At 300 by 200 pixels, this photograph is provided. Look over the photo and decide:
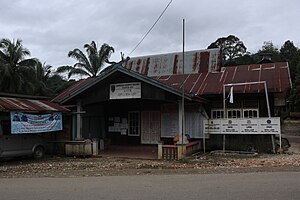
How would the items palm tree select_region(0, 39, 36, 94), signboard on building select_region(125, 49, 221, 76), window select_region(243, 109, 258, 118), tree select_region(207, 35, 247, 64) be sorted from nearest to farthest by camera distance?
window select_region(243, 109, 258, 118) → signboard on building select_region(125, 49, 221, 76) → palm tree select_region(0, 39, 36, 94) → tree select_region(207, 35, 247, 64)

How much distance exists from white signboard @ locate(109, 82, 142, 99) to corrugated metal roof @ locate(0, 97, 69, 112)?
2718mm

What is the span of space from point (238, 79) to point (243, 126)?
10.8ft

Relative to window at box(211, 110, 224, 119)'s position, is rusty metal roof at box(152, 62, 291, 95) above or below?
above

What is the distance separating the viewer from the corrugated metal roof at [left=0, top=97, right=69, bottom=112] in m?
14.8

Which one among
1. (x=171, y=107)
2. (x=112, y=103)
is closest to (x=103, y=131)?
(x=112, y=103)

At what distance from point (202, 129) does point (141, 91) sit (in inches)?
153

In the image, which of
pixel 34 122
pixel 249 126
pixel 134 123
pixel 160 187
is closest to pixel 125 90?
pixel 134 123

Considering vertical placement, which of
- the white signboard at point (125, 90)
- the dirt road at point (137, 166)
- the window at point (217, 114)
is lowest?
the dirt road at point (137, 166)

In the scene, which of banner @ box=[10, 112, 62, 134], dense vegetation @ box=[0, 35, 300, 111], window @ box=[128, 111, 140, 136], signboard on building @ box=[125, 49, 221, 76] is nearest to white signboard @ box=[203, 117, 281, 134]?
window @ box=[128, 111, 140, 136]

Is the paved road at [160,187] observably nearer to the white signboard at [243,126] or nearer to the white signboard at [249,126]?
the white signboard at [243,126]

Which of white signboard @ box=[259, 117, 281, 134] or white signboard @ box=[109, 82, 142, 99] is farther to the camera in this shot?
white signboard @ box=[109, 82, 142, 99]

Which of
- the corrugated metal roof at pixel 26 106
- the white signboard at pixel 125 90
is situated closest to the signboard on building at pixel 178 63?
the white signboard at pixel 125 90

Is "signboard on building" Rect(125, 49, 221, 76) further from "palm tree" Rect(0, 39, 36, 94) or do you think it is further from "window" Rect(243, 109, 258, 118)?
"palm tree" Rect(0, 39, 36, 94)

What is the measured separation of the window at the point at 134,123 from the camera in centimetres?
2125
